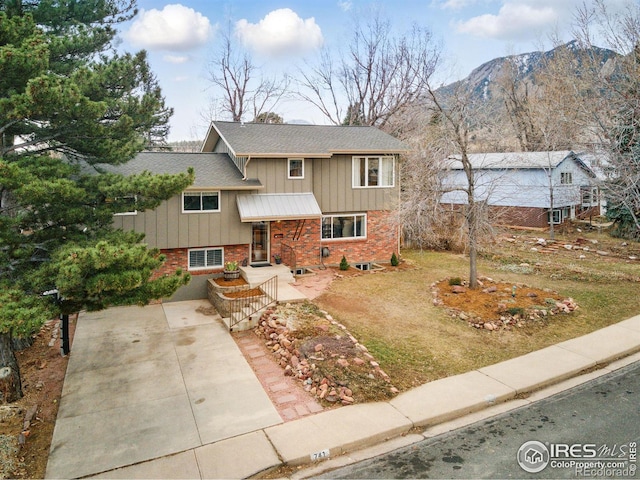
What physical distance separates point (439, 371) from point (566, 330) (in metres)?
4.69

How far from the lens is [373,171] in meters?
18.8

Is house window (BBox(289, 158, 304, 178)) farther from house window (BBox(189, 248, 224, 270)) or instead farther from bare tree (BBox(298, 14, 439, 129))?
bare tree (BBox(298, 14, 439, 129))

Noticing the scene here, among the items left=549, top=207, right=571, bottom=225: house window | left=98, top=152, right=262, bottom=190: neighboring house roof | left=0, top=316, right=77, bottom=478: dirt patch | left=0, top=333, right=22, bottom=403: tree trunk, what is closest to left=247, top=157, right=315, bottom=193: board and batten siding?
left=98, top=152, right=262, bottom=190: neighboring house roof

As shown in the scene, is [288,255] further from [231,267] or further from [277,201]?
[231,267]

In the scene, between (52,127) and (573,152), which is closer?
(52,127)

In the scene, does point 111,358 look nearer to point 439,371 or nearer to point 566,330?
point 439,371

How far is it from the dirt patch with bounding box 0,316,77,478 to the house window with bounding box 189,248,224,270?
16.5 ft

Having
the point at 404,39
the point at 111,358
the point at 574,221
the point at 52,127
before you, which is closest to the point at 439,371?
the point at 111,358

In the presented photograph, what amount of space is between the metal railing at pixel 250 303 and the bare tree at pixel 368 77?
70.8 feet

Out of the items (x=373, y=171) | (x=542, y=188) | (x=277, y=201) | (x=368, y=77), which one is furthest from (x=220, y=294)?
(x=368, y=77)

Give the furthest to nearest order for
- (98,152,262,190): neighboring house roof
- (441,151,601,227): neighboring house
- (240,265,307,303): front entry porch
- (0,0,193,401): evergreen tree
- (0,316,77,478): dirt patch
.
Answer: (441,151,601,227): neighboring house
(98,152,262,190): neighboring house roof
(240,265,307,303): front entry porch
(0,0,193,401): evergreen tree
(0,316,77,478): dirt patch

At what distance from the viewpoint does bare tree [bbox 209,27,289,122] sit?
33.2 meters

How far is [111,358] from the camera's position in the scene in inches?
408
